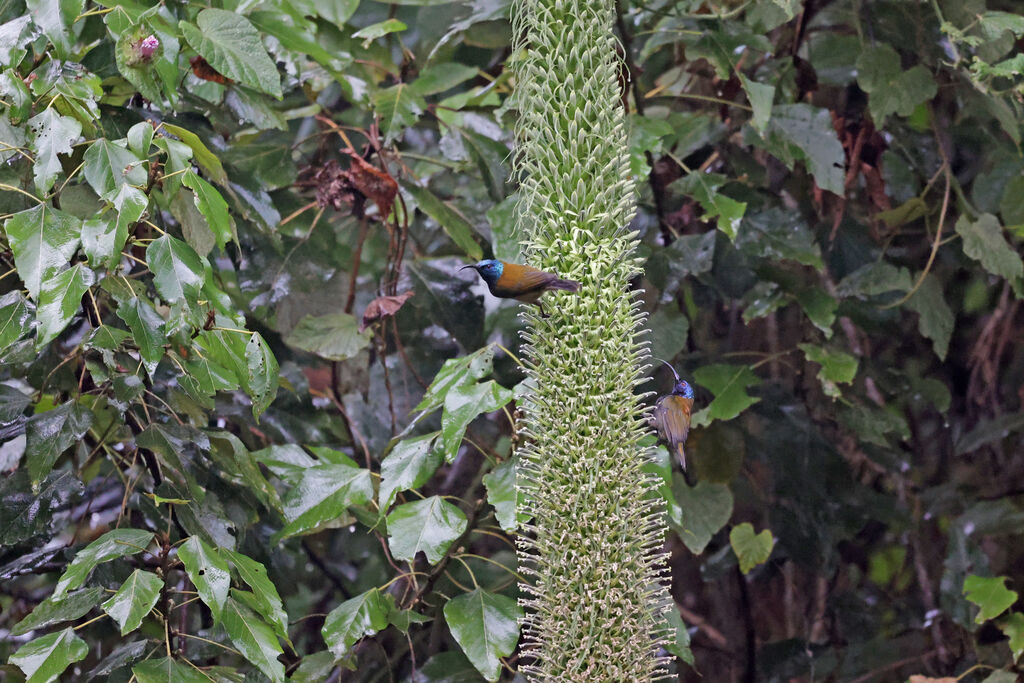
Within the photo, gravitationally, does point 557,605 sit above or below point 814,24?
below

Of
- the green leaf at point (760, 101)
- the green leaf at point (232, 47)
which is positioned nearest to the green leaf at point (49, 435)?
the green leaf at point (232, 47)

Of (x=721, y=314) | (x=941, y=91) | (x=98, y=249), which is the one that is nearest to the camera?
(x=98, y=249)

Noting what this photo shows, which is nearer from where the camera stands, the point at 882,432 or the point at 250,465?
the point at 250,465

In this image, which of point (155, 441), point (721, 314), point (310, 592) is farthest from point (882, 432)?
point (310, 592)

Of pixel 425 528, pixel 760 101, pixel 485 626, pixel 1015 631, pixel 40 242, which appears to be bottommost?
pixel 1015 631

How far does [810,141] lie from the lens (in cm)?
153

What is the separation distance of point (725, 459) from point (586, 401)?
899mm

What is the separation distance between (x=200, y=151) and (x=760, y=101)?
0.84 m

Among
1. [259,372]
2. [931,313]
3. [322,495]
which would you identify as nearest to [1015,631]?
[931,313]

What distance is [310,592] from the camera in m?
2.41

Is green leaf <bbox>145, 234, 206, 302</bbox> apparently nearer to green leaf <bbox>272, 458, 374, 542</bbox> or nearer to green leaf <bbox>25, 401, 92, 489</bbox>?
green leaf <bbox>25, 401, 92, 489</bbox>

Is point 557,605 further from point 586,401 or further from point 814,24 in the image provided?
point 814,24

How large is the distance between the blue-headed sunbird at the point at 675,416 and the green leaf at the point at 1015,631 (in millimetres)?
897

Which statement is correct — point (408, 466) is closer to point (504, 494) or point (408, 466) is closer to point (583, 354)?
point (504, 494)
